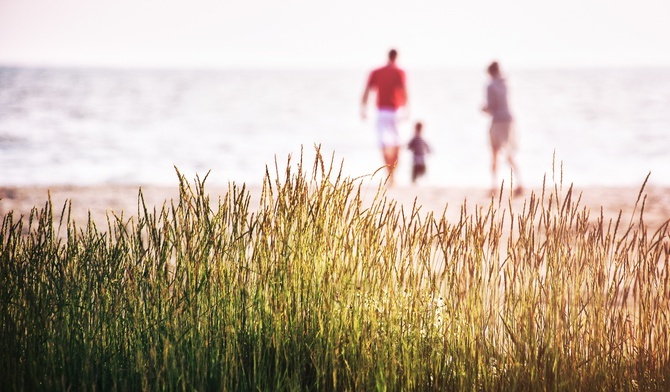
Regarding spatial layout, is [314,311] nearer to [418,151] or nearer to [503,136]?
[503,136]

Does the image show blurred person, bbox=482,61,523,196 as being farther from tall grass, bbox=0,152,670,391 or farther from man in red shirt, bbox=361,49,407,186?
tall grass, bbox=0,152,670,391

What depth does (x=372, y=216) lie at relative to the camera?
2.98 metres

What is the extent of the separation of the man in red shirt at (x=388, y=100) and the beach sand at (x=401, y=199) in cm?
69

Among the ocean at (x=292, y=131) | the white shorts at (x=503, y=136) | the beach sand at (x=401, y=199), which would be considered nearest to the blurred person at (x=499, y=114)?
the white shorts at (x=503, y=136)

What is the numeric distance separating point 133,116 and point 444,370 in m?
33.4

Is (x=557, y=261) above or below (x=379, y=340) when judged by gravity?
above

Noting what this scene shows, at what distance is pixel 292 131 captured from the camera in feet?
99.5

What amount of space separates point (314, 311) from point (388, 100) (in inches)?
301

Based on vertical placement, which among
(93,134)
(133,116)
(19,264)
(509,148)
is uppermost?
(133,116)

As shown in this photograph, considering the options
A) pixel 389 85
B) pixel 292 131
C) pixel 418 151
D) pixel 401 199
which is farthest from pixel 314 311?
pixel 292 131

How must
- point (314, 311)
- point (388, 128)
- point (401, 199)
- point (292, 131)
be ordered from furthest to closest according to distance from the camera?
point (292, 131) < point (388, 128) < point (401, 199) < point (314, 311)

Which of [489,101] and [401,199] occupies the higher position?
[489,101]

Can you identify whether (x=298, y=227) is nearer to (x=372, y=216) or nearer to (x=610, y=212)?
(x=372, y=216)

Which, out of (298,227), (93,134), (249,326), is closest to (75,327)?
(249,326)
